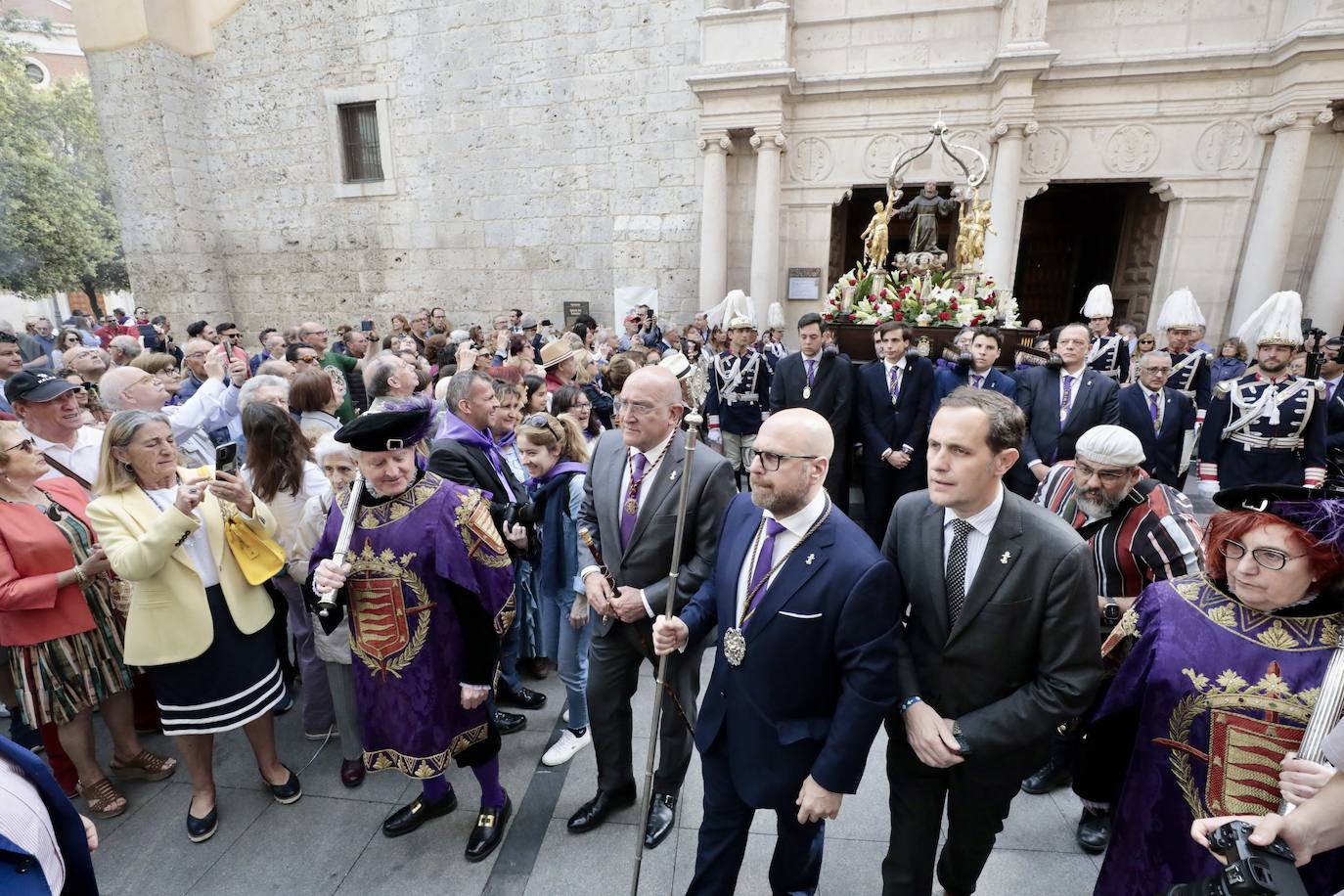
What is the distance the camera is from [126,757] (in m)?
3.36

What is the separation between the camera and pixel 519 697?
4000 mm

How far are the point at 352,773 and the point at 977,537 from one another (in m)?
3.37

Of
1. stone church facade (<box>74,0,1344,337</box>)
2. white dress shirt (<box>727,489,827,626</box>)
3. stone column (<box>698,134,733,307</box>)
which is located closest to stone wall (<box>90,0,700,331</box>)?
stone church facade (<box>74,0,1344,337</box>)

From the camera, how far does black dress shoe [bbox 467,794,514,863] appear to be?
286 centimetres

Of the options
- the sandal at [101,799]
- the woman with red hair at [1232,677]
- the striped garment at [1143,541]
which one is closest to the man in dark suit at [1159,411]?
the striped garment at [1143,541]

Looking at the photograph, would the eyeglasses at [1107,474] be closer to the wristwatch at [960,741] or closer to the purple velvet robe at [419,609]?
the wristwatch at [960,741]

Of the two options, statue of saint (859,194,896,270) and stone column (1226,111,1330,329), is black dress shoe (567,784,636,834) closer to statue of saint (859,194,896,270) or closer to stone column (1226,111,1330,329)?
statue of saint (859,194,896,270)

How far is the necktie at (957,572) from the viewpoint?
6.88 feet

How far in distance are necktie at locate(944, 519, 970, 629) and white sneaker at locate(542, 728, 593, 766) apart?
87.0 inches

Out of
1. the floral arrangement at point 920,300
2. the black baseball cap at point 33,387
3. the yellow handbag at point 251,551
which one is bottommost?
the yellow handbag at point 251,551

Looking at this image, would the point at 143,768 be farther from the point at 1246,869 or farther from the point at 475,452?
the point at 1246,869

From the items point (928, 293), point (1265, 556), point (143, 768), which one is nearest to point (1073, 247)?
point (928, 293)

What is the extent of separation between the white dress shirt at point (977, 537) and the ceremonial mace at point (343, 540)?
2324 mm

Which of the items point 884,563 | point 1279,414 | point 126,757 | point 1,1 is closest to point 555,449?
point 884,563
